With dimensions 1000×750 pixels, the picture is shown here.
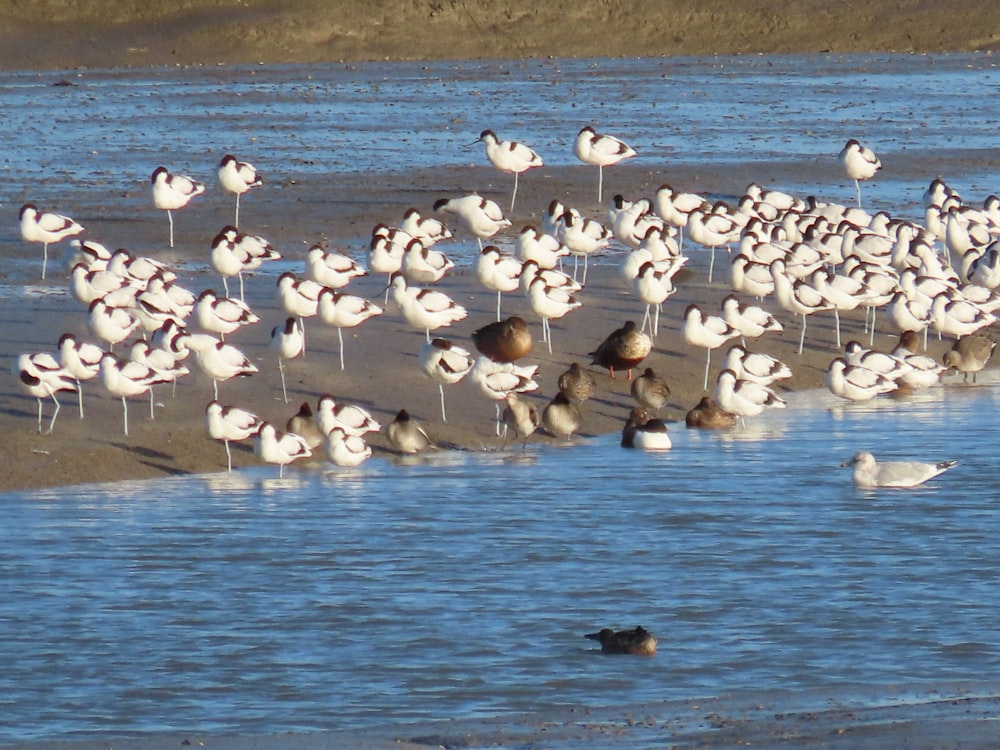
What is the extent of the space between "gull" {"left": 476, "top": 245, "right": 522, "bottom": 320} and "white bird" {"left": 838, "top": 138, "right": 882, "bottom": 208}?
8.34 m

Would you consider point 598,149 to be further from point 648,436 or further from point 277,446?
point 277,446

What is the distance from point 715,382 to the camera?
53.5ft

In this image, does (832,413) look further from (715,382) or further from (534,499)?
(534,499)

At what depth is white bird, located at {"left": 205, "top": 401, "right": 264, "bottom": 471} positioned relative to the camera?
13258mm

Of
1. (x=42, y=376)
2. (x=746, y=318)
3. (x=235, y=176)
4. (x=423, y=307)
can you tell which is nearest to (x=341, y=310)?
(x=423, y=307)

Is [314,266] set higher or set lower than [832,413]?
higher

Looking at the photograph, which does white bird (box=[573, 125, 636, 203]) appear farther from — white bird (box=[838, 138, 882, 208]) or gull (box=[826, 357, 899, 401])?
gull (box=[826, 357, 899, 401])

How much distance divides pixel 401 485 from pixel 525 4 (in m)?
48.6

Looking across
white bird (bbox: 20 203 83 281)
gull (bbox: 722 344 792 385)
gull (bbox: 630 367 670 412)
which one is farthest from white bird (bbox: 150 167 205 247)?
gull (bbox: 722 344 792 385)

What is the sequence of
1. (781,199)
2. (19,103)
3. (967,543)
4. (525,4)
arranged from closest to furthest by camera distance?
(967,543), (781,199), (19,103), (525,4)

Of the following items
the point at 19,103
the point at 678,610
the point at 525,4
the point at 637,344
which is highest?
the point at 525,4

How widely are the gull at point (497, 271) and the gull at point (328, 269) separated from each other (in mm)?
1122

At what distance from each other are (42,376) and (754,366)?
17.9ft

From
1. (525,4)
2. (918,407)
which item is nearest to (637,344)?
(918,407)
